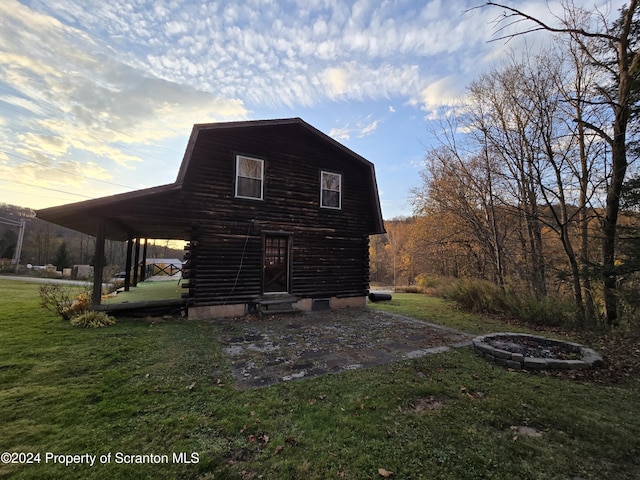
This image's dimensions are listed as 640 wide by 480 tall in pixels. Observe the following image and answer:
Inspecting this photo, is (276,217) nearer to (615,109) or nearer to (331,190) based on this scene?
(331,190)

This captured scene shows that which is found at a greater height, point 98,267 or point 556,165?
point 556,165

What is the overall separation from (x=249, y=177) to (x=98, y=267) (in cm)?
505

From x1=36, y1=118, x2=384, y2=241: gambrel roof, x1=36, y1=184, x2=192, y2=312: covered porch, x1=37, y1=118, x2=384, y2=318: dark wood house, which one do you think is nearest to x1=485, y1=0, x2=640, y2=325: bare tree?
x1=37, y1=118, x2=384, y2=318: dark wood house

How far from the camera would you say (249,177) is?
9.09 metres

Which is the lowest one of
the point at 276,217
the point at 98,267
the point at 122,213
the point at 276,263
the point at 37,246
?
the point at 98,267

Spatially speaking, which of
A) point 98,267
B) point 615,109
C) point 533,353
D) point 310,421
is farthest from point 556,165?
point 98,267

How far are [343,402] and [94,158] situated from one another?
63.6 feet

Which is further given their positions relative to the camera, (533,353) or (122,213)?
(122,213)

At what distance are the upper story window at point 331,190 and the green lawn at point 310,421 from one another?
701cm

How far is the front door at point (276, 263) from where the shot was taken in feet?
32.0

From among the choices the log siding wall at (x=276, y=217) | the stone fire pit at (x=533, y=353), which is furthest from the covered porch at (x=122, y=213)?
the stone fire pit at (x=533, y=353)

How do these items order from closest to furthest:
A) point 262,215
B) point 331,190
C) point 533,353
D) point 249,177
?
1. point 533,353
2. point 249,177
3. point 262,215
4. point 331,190

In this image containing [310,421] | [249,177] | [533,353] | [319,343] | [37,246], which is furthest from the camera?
[37,246]

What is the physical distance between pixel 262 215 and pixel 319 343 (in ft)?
16.2
